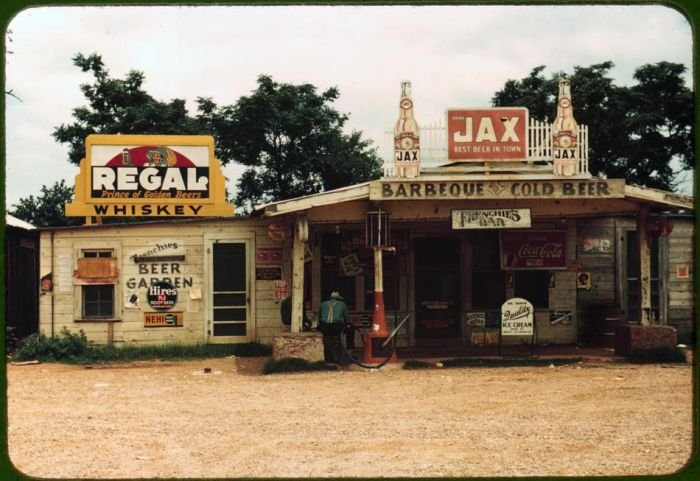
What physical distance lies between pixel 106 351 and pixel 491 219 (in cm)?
872

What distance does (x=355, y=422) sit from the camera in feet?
33.3

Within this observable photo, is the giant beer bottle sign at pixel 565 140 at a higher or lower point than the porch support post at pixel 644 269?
higher

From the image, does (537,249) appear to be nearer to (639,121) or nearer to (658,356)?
(658,356)

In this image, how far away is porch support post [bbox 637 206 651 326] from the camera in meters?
16.0

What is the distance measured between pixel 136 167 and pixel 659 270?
1272 centimetres

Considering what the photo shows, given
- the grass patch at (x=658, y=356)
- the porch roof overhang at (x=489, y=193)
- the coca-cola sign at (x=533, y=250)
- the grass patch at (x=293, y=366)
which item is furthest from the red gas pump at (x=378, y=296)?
the grass patch at (x=658, y=356)

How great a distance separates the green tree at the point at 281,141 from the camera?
33156 millimetres

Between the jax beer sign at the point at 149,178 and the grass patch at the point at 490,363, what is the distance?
574 centimetres

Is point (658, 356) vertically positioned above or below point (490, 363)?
above

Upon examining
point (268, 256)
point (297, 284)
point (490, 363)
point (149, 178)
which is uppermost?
point (149, 178)

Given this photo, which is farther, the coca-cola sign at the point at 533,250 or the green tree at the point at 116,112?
the green tree at the point at 116,112

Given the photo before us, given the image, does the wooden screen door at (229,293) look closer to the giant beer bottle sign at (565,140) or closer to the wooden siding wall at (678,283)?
the giant beer bottle sign at (565,140)

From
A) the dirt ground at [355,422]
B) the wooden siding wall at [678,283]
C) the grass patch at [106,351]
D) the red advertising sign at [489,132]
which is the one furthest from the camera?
the wooden siding wall at [678,283]

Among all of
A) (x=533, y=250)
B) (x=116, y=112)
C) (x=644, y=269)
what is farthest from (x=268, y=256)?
(x=116, y=112)
